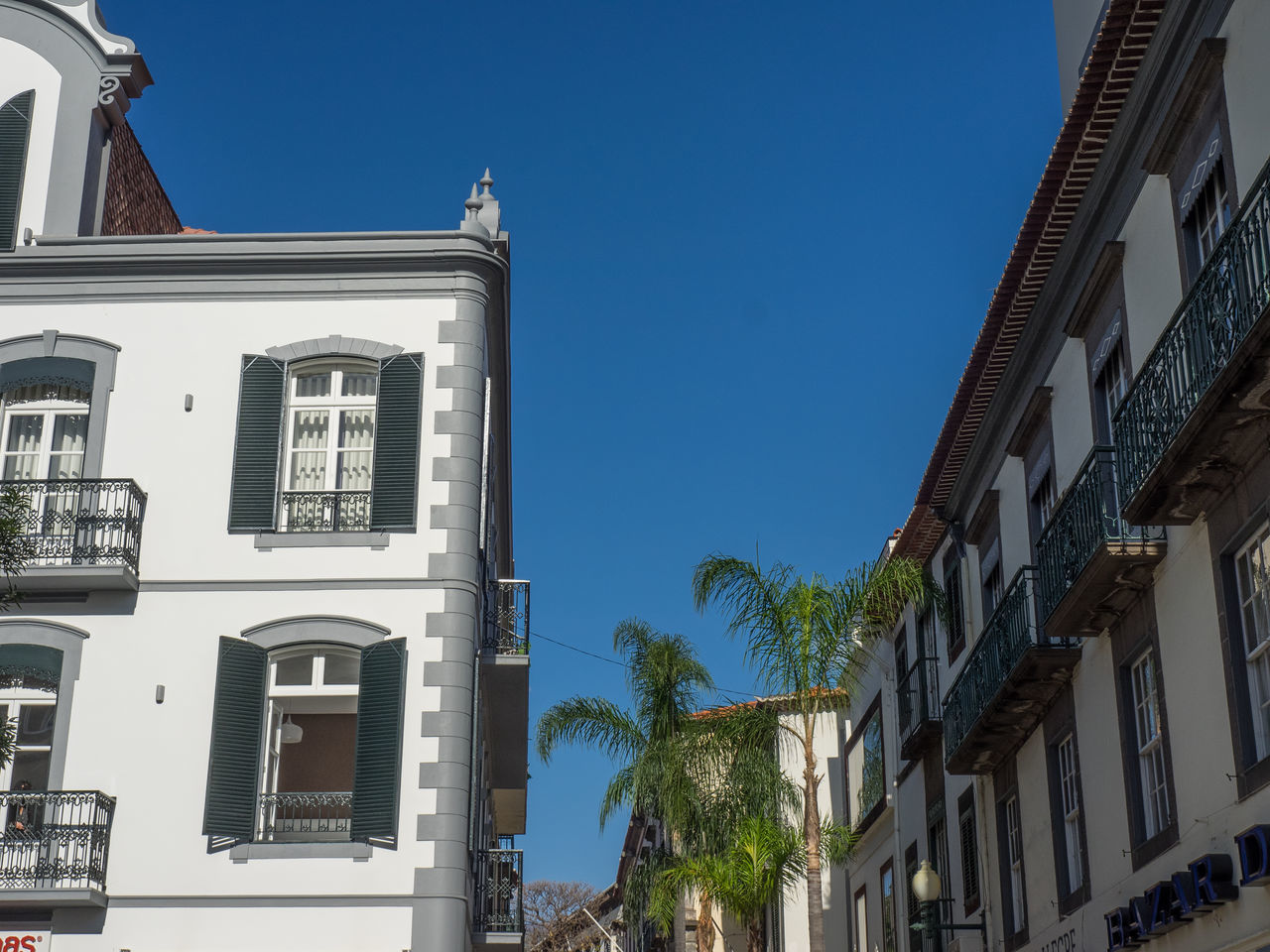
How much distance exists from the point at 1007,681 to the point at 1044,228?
17.3 ft

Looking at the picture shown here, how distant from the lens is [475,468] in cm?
1872

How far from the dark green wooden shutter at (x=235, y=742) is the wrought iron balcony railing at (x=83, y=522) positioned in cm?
170

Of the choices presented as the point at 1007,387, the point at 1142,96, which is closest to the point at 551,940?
the point at 1007,387

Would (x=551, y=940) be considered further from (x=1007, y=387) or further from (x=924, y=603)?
(x=1007, y=387)

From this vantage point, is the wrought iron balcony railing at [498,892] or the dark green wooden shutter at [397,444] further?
the wrought iron balcony railing at [498,892]

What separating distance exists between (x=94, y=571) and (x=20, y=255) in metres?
4.47

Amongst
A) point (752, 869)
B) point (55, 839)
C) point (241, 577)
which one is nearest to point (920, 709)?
point (752, 869)

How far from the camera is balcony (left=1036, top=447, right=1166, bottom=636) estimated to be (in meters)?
14.1

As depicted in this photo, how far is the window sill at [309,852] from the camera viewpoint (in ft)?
55.5

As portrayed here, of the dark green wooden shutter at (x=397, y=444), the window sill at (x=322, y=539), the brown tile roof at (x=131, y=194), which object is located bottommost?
the window sill at (x=322, y=539)

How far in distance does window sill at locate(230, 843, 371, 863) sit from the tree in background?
56.7m

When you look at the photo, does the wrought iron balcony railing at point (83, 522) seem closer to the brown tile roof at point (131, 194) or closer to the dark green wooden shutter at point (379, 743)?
the dark green wooden shutter at point (379, 743)

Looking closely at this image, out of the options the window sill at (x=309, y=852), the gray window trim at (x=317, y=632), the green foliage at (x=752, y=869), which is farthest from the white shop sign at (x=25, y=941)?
the green foliage at (x=752, y=869)

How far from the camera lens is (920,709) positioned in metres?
24.6
